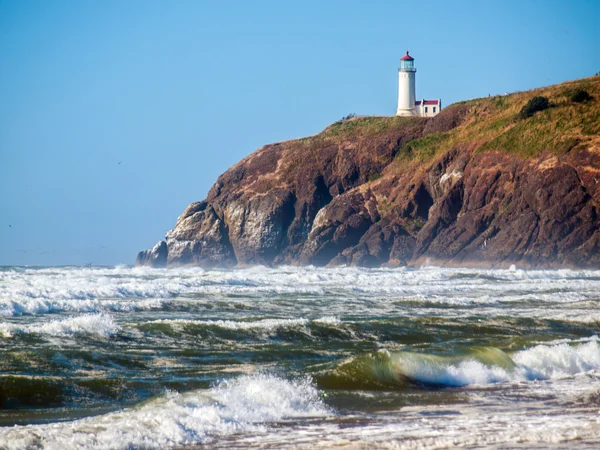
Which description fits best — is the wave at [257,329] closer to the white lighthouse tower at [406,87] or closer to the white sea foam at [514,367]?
the white sea foam at [514,367]

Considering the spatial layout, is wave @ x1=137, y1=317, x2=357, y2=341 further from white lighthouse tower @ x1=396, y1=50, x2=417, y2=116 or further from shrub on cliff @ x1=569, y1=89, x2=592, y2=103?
white lighthouse tower @ x1=396, y1=50, x2=417, y2=116

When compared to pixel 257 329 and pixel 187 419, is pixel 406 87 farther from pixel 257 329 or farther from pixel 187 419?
pixel 187 419

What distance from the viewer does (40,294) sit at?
23984mm

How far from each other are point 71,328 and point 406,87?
7012cm

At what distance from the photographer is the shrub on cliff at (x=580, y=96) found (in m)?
64.4

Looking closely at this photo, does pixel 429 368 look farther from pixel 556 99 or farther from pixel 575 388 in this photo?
pixel 556 99

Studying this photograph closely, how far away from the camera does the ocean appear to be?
8.92 metres

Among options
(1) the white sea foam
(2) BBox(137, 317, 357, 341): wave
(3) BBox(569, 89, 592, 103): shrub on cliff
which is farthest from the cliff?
(1) the white sea foam

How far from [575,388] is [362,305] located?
1307 cm

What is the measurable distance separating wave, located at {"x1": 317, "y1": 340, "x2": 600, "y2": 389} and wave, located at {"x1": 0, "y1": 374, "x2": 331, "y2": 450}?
1307 millimetres

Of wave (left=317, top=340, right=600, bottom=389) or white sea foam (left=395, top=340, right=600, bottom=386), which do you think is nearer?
wave (left=317, top=340, right=600, bottom=389)

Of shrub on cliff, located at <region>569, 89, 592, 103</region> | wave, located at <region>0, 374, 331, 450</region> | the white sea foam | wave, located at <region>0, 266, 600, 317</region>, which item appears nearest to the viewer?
wave, located at <region>0, 374, 331, 450</region>

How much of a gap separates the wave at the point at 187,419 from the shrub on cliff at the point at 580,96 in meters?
58.6

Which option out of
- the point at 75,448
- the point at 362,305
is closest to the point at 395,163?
the point at 362,305
